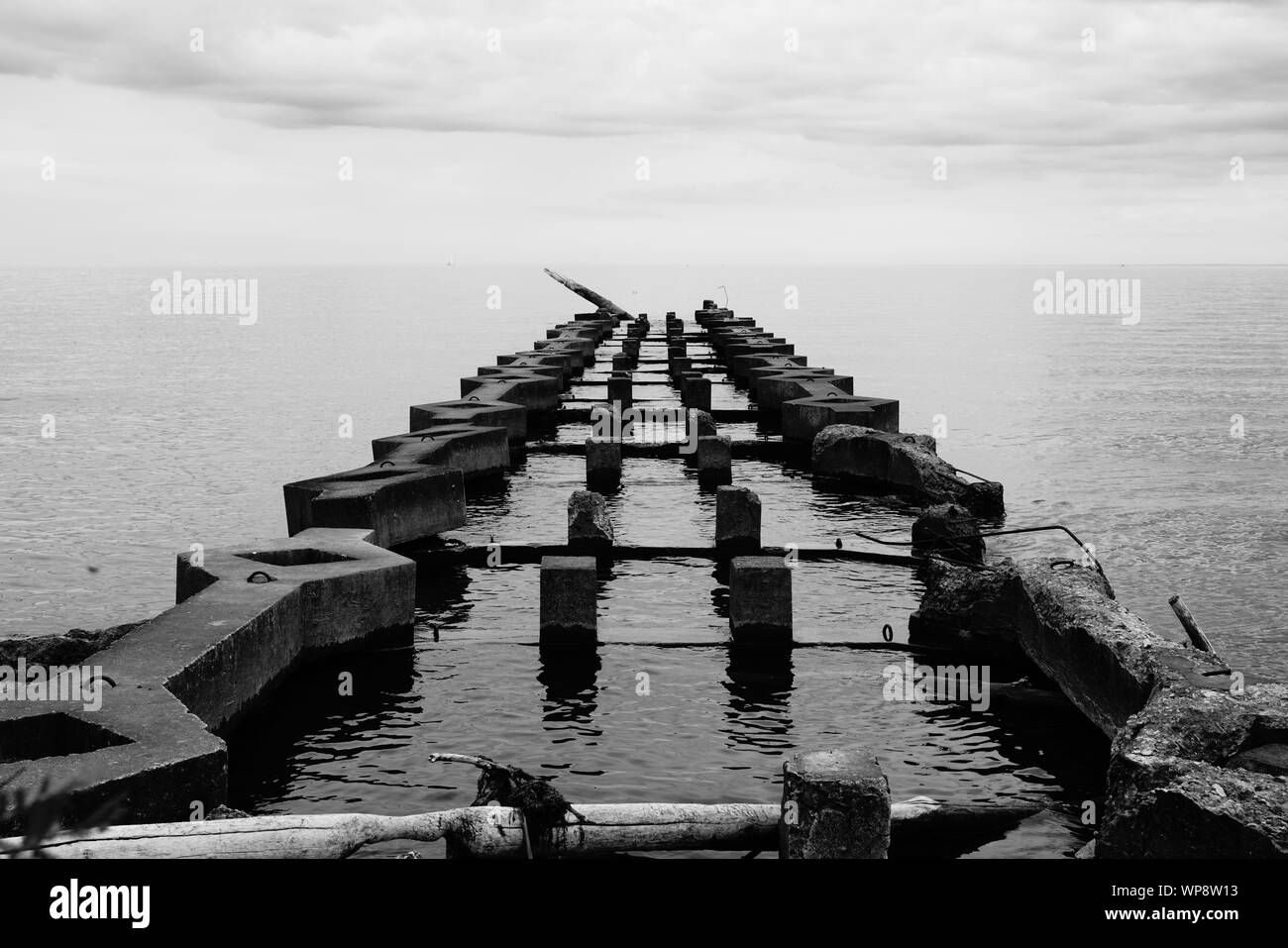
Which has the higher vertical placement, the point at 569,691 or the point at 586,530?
the point at 586,530

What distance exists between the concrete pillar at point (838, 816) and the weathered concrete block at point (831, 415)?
1659 cm

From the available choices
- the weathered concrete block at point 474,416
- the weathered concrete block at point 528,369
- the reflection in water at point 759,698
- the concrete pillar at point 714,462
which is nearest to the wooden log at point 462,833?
the reflection in water at point 759,698

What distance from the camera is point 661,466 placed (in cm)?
2180

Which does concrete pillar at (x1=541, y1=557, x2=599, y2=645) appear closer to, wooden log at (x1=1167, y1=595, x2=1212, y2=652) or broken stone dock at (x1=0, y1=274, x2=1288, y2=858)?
broken stone dock at (x1=0, y1=274, x2=1288, y2=858)

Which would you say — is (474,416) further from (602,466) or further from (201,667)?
(201,667)

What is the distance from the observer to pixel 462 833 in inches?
260

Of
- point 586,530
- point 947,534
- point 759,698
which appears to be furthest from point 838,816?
point 586,530

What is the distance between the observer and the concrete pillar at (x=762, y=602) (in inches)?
447

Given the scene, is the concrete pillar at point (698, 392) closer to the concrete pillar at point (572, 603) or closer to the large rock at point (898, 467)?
the large rock at point (898, 467)

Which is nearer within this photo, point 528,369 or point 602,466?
point 602,466

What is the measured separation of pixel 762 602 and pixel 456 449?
9347 mm

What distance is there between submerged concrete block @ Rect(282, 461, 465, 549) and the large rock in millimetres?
6904

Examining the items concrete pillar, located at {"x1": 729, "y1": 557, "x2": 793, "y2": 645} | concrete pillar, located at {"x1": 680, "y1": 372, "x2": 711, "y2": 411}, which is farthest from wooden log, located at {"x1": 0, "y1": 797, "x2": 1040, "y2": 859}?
concrete pillar, located at {"x1": 680, "y1": 372, "x2": 711, "y2": 411}

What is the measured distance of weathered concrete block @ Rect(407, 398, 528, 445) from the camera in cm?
2177
